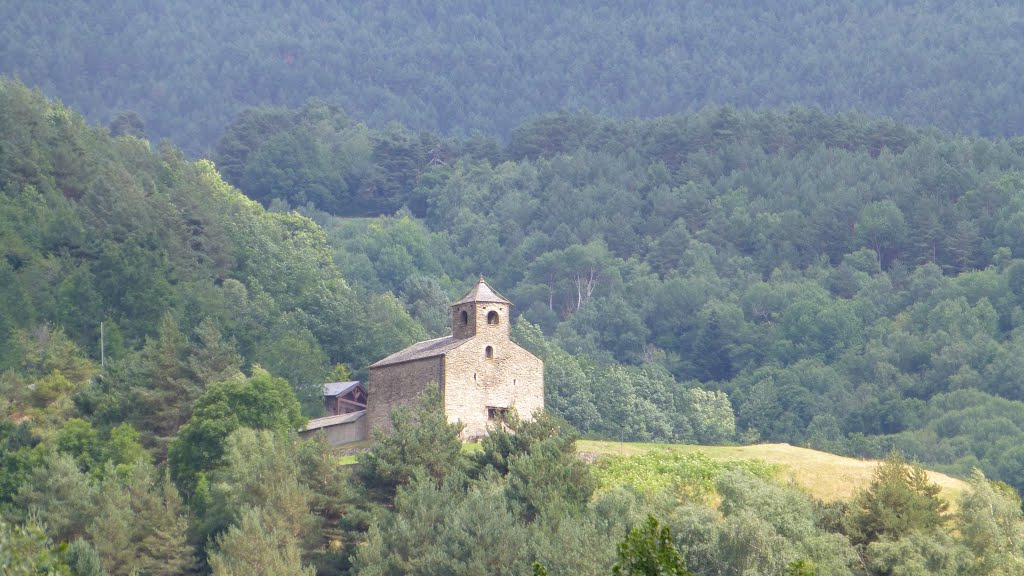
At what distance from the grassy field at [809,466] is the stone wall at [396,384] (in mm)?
5732

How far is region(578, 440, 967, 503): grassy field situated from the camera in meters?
53.9

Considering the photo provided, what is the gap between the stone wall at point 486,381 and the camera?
6006cm

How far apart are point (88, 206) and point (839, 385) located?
48797 mm

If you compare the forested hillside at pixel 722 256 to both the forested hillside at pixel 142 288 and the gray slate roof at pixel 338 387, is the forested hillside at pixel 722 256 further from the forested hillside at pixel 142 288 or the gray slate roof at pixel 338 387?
the gray slate roof at pixel 338 387

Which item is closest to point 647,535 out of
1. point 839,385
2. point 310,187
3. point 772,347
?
point 839,385

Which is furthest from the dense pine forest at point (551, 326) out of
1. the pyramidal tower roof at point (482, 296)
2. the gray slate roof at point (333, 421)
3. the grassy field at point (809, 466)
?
the pyramidal tower roof at point (482, 296)

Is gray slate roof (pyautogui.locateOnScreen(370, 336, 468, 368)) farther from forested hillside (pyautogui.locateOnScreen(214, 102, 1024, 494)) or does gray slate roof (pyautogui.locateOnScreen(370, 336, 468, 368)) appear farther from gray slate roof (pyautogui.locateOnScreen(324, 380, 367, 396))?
forested hillside (pyautogui.locateOnScreen(214, 102, 1024, 494))

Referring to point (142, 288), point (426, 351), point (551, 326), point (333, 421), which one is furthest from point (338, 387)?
point (551, 326)

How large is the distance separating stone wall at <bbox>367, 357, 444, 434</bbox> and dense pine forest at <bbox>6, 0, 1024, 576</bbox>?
168 cm

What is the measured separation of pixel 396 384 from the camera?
62375 millimetres

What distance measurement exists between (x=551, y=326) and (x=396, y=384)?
6810 centimetres

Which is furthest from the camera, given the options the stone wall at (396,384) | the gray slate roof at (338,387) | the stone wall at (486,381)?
the gray slate roof at (338,387)

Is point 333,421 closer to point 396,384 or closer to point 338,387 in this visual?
point 396,384

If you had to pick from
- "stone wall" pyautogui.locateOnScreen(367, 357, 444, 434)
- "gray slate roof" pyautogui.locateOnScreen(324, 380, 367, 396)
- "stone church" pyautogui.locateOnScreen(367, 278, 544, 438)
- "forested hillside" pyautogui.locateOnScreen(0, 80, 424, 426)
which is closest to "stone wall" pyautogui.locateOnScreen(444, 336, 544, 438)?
"stone church" pyautogui.locateOnScreen(367, 278, 544, 438)
